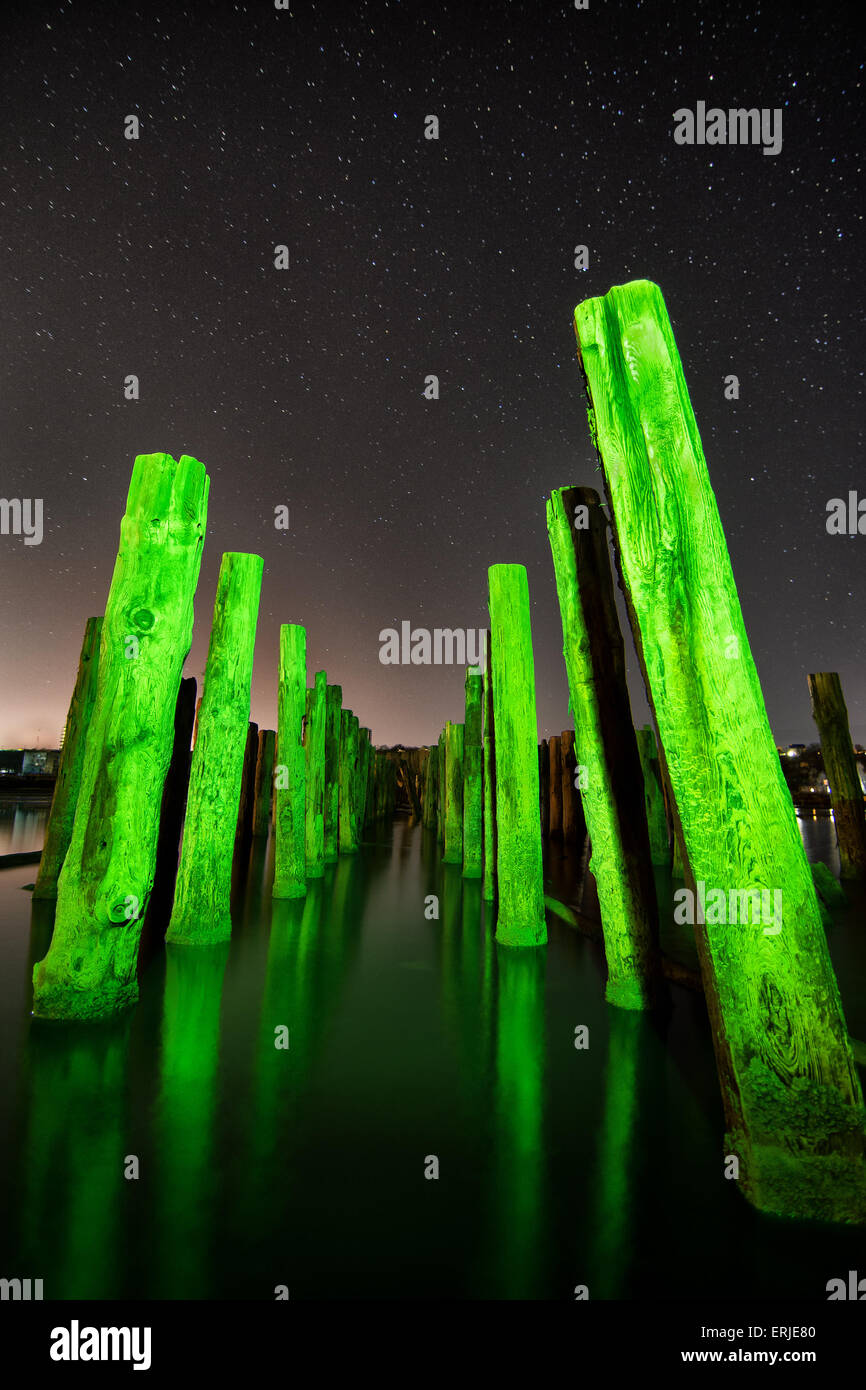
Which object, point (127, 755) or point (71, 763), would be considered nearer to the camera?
point (127, 755)

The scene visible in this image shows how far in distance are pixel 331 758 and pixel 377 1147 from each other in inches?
311

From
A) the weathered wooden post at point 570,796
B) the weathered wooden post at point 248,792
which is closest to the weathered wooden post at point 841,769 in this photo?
the weathered wooden post at point 570,796

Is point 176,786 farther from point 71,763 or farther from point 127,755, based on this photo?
point 127,755

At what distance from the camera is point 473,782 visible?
8.34 meters

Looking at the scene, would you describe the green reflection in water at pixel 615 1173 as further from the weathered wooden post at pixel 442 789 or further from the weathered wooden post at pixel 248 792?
the weathered wooden post at pixel 248 792

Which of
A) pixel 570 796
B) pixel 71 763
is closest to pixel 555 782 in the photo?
pixel 570 796

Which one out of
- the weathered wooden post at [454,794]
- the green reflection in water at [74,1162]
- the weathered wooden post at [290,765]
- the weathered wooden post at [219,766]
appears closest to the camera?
the green reflection in water at [74,1162]

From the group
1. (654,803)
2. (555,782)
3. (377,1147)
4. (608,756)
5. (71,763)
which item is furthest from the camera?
(555,782)

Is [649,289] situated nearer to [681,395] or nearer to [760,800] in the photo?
[681,395]

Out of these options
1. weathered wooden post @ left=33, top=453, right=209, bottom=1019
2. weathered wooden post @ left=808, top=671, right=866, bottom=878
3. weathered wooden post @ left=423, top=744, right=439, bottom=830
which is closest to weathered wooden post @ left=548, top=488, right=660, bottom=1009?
weathered wooden post @ left=33, top=453, right=209, bottom=1019

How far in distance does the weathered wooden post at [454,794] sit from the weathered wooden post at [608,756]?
6035 millimetres

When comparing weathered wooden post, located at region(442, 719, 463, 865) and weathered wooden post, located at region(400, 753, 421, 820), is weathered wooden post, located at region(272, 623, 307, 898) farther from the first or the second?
weathered wooden post, located at region(400, 753, 421, 820)

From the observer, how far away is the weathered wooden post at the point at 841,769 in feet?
30.2

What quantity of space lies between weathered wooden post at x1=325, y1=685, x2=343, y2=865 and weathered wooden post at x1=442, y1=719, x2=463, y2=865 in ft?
6.33
